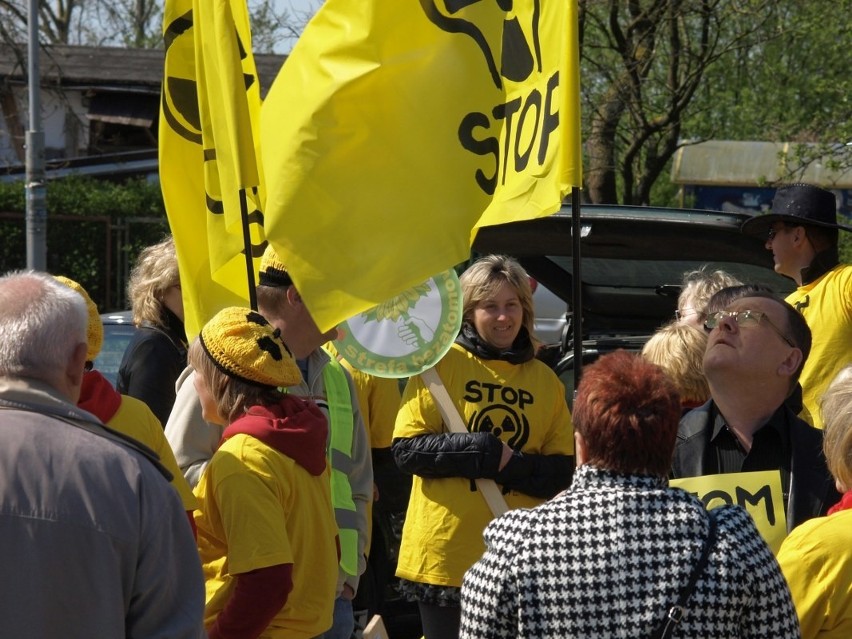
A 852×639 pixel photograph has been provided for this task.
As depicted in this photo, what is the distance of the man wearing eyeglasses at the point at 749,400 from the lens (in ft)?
11.8

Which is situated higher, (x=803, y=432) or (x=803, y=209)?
(x=803, y=209)

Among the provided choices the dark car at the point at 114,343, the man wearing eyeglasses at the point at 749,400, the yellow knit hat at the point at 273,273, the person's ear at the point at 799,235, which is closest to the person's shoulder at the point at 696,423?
the man wearing eyeglasses at the point at 749,400

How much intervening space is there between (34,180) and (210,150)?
13.5 m

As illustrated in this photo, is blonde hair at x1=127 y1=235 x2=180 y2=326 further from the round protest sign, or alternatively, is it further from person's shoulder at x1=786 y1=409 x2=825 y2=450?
person's shoulder at x1=786 y1=409 x2=825 y2=450

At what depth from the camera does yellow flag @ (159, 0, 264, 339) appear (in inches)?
154

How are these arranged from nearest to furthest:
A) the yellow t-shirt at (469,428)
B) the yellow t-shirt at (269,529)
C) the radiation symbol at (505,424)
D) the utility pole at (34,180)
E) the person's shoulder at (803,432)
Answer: the yellow t-shirt at (269,529) → the person's shoulder at (803,432) → the yellow t-shirt at (469,428) → the radiation symbol at (505,424) → the utility pole at (34,180)

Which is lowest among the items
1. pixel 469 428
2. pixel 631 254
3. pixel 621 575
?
pixel 469 428

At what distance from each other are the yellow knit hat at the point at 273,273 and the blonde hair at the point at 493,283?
103 cm

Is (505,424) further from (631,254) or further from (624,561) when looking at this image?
(624,561)

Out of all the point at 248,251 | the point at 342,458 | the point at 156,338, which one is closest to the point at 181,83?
the point at 156,338

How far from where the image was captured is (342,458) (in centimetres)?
404

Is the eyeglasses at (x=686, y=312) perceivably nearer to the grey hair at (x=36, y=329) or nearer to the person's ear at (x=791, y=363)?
the person's ear at (x=791, y=363)

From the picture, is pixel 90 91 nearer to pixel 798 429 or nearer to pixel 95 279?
pixel 95 279

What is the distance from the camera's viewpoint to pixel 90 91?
91.9 feet
